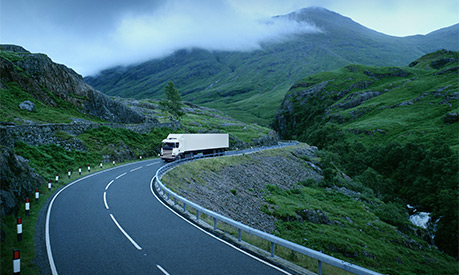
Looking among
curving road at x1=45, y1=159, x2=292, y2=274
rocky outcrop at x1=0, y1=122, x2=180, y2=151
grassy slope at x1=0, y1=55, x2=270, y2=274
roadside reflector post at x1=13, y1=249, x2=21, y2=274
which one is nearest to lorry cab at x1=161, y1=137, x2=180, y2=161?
grassy slope at x1=0, y1=55, x2=270, y2=274

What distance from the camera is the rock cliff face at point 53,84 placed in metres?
43.8

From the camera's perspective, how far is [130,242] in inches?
453

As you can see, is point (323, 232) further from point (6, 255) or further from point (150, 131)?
point (150, 131)

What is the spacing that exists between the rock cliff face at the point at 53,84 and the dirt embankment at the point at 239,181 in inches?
1117

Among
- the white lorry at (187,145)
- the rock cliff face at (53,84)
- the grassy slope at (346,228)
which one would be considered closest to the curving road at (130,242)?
the grassy slope at (346,228)

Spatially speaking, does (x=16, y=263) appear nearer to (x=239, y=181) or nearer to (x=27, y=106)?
(x=239, y=181)

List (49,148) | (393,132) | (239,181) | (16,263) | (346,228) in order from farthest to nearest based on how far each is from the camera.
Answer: (393,132), (239,181), (49,148), (346,228), (16,263)

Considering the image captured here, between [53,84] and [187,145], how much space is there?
28.8 m

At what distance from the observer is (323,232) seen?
2706 cm

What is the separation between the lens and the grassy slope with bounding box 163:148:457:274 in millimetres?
24141

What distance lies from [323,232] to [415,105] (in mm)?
130743

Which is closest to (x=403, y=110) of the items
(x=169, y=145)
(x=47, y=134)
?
(x=169, y=145)

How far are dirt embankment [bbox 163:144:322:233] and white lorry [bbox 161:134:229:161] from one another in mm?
4548

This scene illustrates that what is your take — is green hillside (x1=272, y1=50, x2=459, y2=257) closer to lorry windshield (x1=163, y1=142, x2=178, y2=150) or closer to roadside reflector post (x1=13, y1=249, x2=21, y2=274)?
lorry windshield (x1=163, y1=142, x2=178, y2=150)
